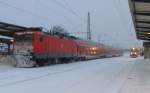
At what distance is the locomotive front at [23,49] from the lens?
1337 inches

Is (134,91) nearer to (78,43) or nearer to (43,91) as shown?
(43,91)

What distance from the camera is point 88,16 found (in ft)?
274

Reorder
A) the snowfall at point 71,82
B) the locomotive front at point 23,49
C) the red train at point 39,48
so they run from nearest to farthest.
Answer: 1. the snowfall at point 71,82
2. the locomotive front at point 23,49
3. the red train at point 39,48

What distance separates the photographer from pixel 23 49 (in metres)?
34.5

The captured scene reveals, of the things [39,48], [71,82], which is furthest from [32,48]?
[71,82]

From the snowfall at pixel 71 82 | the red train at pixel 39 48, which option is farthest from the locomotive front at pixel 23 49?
the snowfall at pixel 71 82

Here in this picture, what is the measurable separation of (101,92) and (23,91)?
9.59 feet

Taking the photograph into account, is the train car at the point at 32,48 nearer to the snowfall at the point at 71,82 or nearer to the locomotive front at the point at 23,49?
the locomotive front at the point at 23,49

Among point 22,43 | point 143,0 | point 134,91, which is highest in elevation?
point 143,0

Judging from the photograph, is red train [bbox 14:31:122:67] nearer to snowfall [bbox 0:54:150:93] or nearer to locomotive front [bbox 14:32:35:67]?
locomotive front [bbox 14:32:35:67]

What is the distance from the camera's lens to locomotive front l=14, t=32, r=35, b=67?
34.0 metres

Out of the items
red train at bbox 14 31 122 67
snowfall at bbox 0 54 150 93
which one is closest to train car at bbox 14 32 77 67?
red train at bbox 14 31 122 67

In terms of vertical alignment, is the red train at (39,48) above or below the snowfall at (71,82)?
above

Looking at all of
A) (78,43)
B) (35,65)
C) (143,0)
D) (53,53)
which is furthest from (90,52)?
(143,0)
